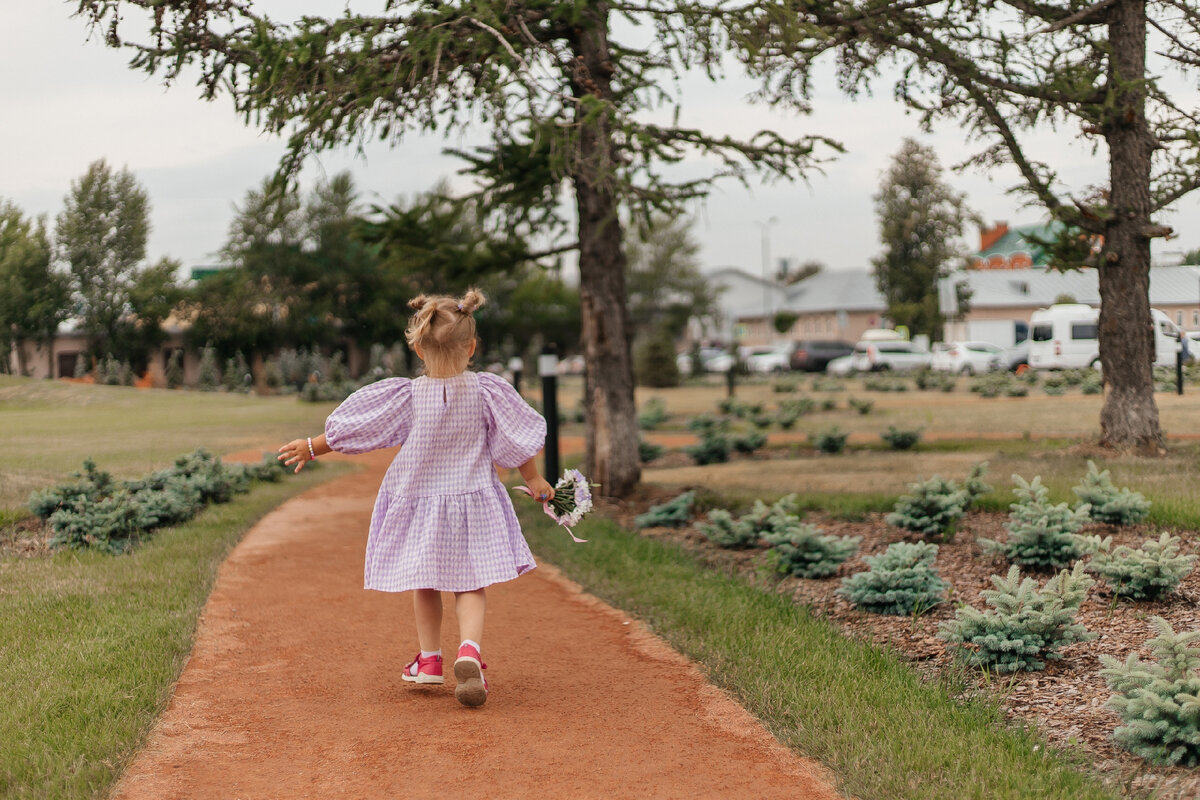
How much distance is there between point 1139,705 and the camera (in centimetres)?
364

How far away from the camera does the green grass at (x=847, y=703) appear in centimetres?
362

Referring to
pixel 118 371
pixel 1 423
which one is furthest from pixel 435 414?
pixel 118 371

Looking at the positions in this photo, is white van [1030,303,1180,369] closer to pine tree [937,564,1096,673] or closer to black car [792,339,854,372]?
pine tree [937,564,1096,673]

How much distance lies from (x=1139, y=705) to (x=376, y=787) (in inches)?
97.2

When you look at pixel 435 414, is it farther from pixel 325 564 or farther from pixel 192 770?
pixel 325 564

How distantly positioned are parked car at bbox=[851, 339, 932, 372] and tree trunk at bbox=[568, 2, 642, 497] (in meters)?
29.3

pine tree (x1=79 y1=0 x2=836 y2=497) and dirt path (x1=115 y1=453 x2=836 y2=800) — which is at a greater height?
pine tree (x1=79 y1=0 x2=836 y2=497)

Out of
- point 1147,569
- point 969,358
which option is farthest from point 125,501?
point 969,358

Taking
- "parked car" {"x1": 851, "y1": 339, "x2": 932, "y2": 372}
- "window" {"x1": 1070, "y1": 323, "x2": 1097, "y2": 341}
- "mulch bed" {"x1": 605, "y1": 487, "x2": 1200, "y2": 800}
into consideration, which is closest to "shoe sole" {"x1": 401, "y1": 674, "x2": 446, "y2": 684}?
"mulch bed" {"x1": 605, "y1": 487, "x2": 1200, "y2": 800}

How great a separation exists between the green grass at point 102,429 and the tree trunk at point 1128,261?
27.6 ft

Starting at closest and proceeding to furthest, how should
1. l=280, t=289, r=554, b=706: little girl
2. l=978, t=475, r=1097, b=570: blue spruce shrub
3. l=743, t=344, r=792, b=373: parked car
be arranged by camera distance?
1. l=280, t=289, r=554, b=706: little girl
2. l=978, t=475, r=1097, b=570: blue spruce shrub
3. l=743, t=344, r=792, b=373: parked car

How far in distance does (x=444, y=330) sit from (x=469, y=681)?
143 centimetres

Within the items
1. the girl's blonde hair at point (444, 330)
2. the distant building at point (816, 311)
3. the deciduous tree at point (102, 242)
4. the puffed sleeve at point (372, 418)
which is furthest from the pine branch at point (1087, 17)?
the distant building at point (816, 311)

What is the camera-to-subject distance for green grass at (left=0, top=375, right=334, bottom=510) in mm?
8103
